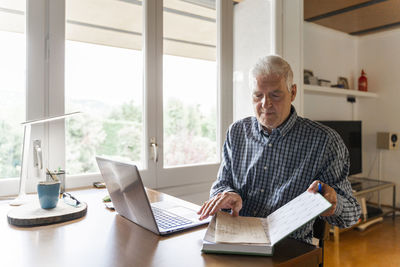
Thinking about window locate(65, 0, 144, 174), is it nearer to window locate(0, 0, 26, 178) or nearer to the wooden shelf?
window locate(0, 0, 26, 178)

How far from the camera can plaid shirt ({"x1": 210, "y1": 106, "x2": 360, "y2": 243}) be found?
125 centimetres

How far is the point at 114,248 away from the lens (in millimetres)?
908

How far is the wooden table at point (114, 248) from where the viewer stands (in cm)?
82

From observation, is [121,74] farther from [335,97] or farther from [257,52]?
[335,97]

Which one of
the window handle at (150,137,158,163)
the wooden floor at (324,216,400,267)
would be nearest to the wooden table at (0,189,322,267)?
the window handle at (150,137,158,163)

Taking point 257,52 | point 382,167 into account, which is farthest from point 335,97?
point 257,52

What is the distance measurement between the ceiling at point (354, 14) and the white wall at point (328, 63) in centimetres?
14

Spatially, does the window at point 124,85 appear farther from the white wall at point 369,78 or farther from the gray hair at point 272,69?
the white wall at point 369,78

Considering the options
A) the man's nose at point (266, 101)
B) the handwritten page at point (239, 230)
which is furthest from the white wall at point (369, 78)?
the handwritten page at point (239, 230)

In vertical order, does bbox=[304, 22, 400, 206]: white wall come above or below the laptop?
above

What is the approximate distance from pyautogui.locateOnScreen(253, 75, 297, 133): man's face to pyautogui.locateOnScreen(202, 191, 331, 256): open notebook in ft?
1.62

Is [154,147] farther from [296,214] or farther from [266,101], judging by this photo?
[296,214]

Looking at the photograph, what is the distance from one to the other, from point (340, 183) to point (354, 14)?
9.76ft

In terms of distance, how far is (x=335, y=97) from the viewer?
414 cm
